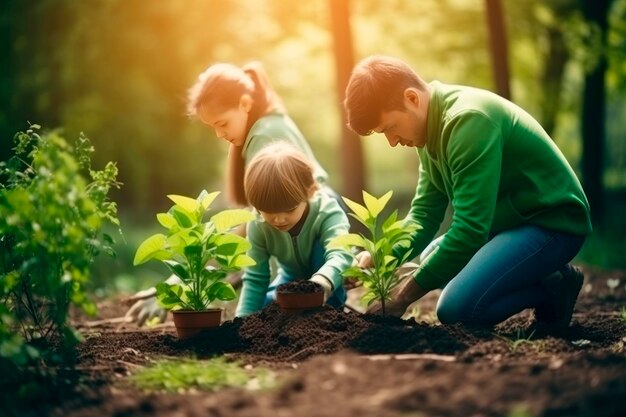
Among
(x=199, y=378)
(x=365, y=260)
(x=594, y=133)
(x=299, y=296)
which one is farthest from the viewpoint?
(x=594, y=133)

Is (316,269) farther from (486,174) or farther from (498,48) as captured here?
(498,48)

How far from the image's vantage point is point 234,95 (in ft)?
18.4

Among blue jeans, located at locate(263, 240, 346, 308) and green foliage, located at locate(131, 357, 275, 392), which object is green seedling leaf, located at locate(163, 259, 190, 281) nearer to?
blue jeans, located at locate(263, 240, 346, 308)

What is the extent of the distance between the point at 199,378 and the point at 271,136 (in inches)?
97.1

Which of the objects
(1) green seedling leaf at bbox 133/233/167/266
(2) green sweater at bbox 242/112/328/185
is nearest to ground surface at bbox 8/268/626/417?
(1) green seedling leaf at bbox 133/233/167/266

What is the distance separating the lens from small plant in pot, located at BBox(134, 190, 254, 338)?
14.6 ft

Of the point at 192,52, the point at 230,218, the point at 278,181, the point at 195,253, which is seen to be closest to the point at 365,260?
the point at 278,181

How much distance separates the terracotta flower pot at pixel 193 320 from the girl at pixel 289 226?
1.94 ft

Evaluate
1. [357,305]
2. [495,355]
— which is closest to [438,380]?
[495,355]

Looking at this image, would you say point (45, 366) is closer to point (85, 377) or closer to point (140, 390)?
point (85, 377)

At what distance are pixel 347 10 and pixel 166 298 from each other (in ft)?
21.5

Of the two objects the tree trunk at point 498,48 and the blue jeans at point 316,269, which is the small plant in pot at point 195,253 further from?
the tree trunk at point 498,48

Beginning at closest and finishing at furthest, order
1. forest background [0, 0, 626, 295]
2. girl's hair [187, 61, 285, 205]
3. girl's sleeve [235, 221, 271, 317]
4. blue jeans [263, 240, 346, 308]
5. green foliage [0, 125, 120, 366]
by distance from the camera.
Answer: green foliage [0, 125, 120, 366], blue jeans [263, 240, 346, 308], girl's sleeve [235, 221, 271, 317], girl's hair [187, 61, 285, 205], forest background [0, 0, 626, 295]

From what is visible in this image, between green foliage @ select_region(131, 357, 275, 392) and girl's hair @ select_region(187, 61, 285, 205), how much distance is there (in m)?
2.30
